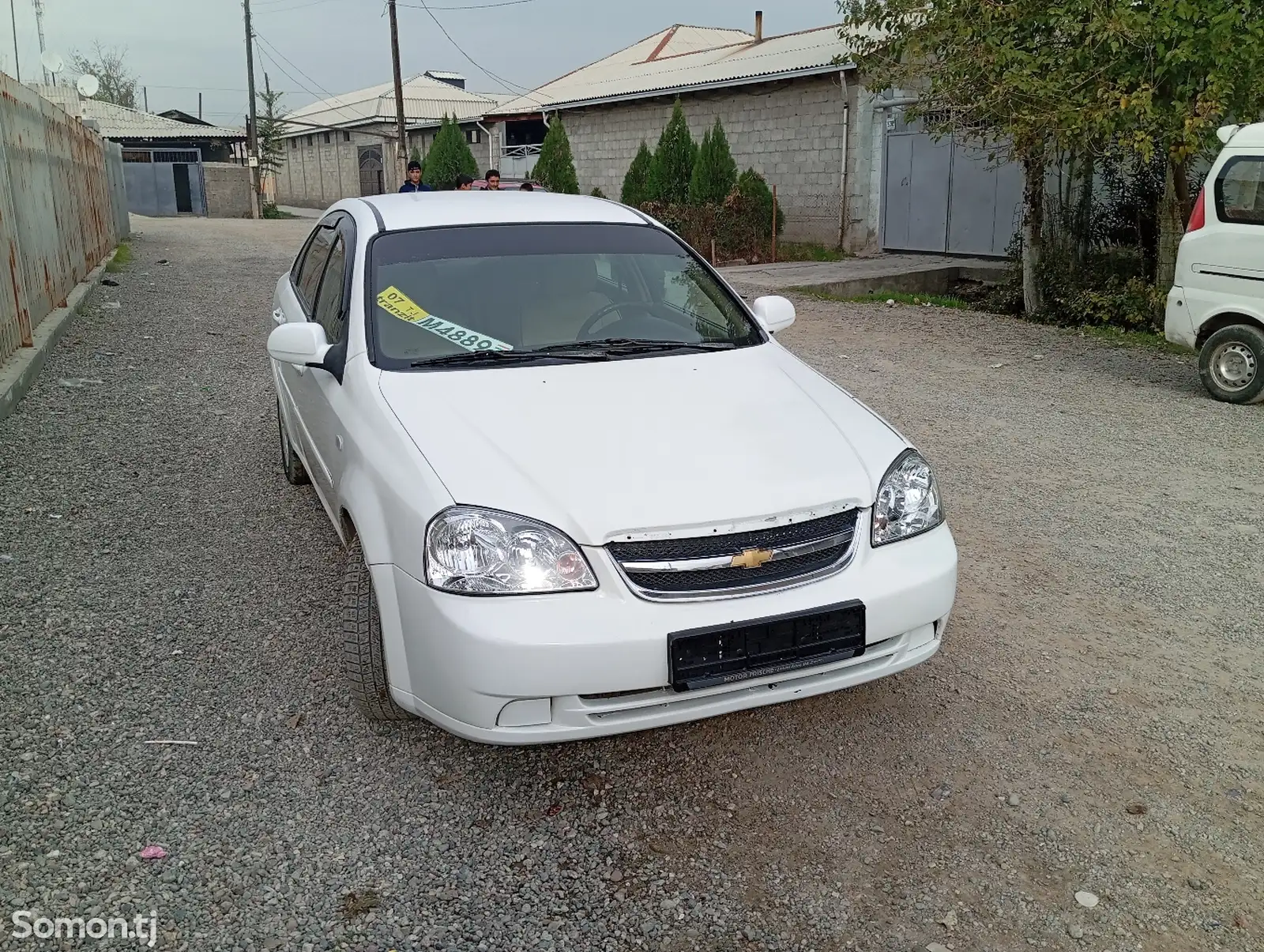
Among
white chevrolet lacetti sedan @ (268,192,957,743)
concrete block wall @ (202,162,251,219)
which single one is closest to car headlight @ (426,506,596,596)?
white chevrolet lacetti sedan @ (268,192,957,743)

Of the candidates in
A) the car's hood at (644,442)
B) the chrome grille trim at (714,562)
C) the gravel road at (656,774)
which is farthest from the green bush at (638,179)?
the chrome grille trim at (714,562)

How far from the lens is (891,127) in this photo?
1820cm

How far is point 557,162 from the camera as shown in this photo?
24.0 m

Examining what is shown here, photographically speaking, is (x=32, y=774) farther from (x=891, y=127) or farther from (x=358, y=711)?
(x=891, y=127)

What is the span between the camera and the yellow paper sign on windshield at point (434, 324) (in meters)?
3.82

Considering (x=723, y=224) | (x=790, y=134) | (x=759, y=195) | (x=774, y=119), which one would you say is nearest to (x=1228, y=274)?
(x=723, y=224)

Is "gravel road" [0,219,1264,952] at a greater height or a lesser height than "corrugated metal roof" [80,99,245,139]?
lesser

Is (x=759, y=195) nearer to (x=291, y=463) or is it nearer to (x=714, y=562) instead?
(x=291, y=463)

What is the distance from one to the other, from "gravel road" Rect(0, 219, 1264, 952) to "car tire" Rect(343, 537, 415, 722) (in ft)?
0.51

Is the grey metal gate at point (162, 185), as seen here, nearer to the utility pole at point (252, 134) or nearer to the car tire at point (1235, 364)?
the utility pole at point (252, 134)

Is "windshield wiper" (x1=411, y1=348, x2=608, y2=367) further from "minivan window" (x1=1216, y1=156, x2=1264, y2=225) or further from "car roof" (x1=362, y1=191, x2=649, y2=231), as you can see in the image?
"minivan window" (x1=1216, y1=156, x2=1264, y2=225)

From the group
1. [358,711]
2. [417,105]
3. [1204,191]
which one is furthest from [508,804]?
[417,105]

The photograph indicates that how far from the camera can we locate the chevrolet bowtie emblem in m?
2.82

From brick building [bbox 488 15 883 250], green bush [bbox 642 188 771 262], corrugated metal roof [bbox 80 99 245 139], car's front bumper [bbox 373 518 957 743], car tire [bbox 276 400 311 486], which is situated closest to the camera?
car's front bumper [bbox 373 518 957 743]
